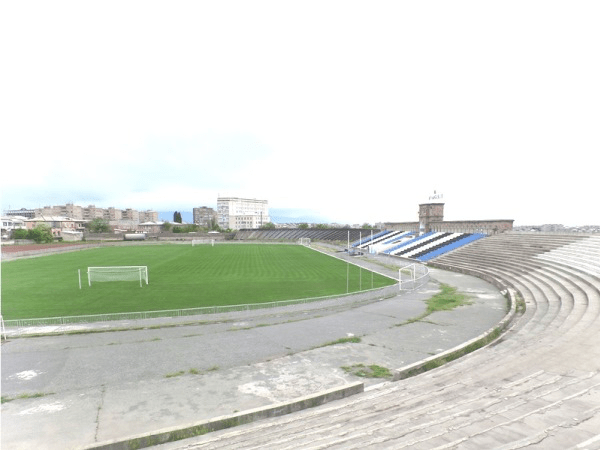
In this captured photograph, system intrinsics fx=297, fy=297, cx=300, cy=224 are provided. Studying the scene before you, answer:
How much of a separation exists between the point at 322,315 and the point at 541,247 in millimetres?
24501

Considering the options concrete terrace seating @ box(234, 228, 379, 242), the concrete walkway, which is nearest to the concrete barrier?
the concrete walkway

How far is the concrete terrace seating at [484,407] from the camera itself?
496cm

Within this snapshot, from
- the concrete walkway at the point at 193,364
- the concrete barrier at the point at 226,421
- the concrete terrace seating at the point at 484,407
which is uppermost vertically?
the concrete terrace seating at the point at 484,407

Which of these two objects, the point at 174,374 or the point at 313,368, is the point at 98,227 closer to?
the point at 174,374

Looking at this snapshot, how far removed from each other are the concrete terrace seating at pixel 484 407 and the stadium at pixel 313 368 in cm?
4

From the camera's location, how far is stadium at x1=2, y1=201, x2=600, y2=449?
552cm

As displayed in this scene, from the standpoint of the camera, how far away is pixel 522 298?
54.1 ft

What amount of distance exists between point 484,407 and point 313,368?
453cm

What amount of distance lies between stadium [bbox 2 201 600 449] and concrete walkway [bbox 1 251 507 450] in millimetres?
52

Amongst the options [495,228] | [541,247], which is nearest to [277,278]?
[541,247]

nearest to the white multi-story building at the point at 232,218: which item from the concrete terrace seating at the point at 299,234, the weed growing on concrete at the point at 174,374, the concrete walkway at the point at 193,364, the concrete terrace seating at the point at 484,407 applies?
the concrete terrace seating at the point at 299,234

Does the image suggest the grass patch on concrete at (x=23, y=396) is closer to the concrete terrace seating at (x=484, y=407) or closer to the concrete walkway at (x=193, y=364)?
the concrete walkway at (x=193, y=364)

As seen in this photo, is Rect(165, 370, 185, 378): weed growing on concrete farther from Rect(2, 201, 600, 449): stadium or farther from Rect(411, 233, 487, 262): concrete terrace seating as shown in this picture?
Rect(411, 233, 487, 262): concrete terrace seating

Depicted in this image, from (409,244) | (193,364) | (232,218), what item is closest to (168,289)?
(193,364)
